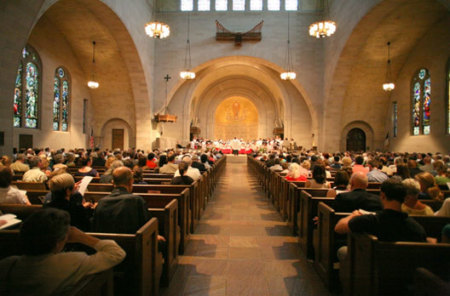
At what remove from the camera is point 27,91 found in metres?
13.2

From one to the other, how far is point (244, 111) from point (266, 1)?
13.4 m

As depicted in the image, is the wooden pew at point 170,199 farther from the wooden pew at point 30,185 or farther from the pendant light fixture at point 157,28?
the pendant light fixture at point 157,28

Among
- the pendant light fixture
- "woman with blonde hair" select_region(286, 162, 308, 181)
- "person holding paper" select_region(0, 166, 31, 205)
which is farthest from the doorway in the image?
"person holding paper" select_region(0, 166, 31, 205)

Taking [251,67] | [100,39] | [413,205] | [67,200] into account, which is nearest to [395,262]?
[413,205]

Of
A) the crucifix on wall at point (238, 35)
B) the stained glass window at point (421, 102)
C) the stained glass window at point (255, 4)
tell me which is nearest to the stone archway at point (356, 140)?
the stained glass window at point (421, 102)

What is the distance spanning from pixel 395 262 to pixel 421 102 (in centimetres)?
1559

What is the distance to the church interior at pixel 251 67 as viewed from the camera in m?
13.3

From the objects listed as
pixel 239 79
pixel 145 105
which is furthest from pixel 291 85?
pixel 145 105

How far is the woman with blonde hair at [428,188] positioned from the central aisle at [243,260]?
172 cm

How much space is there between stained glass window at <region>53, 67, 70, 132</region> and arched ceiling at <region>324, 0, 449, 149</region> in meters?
14.5

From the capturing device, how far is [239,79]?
26.0m

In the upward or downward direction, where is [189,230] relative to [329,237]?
downward

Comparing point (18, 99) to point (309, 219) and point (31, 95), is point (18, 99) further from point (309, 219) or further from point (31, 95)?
point (309, 219)

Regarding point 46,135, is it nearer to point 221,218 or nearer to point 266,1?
point 221,218
